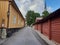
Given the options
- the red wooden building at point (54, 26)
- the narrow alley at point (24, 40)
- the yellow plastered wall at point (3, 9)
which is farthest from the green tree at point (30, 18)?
the red wooden building at point (54, 26)

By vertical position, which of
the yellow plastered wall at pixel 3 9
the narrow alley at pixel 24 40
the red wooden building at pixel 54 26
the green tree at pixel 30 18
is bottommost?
the narrow alley at pixel 24 40

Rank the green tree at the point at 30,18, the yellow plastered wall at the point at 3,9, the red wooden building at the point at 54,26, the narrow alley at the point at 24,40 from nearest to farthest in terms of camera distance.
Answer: the red wooden building at the point at 54,26
the narrow alley at the point at 24,40
the yellow plastered wall at the point at 3,9
the green tree at the point at 30,18

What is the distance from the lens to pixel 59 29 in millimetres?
11500

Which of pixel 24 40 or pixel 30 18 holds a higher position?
pixel 30 18

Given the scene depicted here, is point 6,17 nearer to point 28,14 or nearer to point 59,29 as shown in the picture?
point 59,29

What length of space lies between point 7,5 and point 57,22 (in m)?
7.68

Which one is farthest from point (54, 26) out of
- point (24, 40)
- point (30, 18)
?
point (30, 18)

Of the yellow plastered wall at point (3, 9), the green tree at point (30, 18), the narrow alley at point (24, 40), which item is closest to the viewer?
the narrow alley at point (24, 40)

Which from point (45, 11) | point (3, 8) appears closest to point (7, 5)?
point (3, 8)

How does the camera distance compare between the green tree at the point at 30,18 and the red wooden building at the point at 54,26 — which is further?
the green tree at the point at 30,18

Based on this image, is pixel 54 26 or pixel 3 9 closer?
pixel 54 26

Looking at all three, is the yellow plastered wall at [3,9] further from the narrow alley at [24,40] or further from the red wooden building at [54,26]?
the red wooden building at [54,26]

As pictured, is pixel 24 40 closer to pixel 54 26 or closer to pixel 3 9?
pixel 54 26

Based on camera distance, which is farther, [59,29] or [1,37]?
[1,37]
